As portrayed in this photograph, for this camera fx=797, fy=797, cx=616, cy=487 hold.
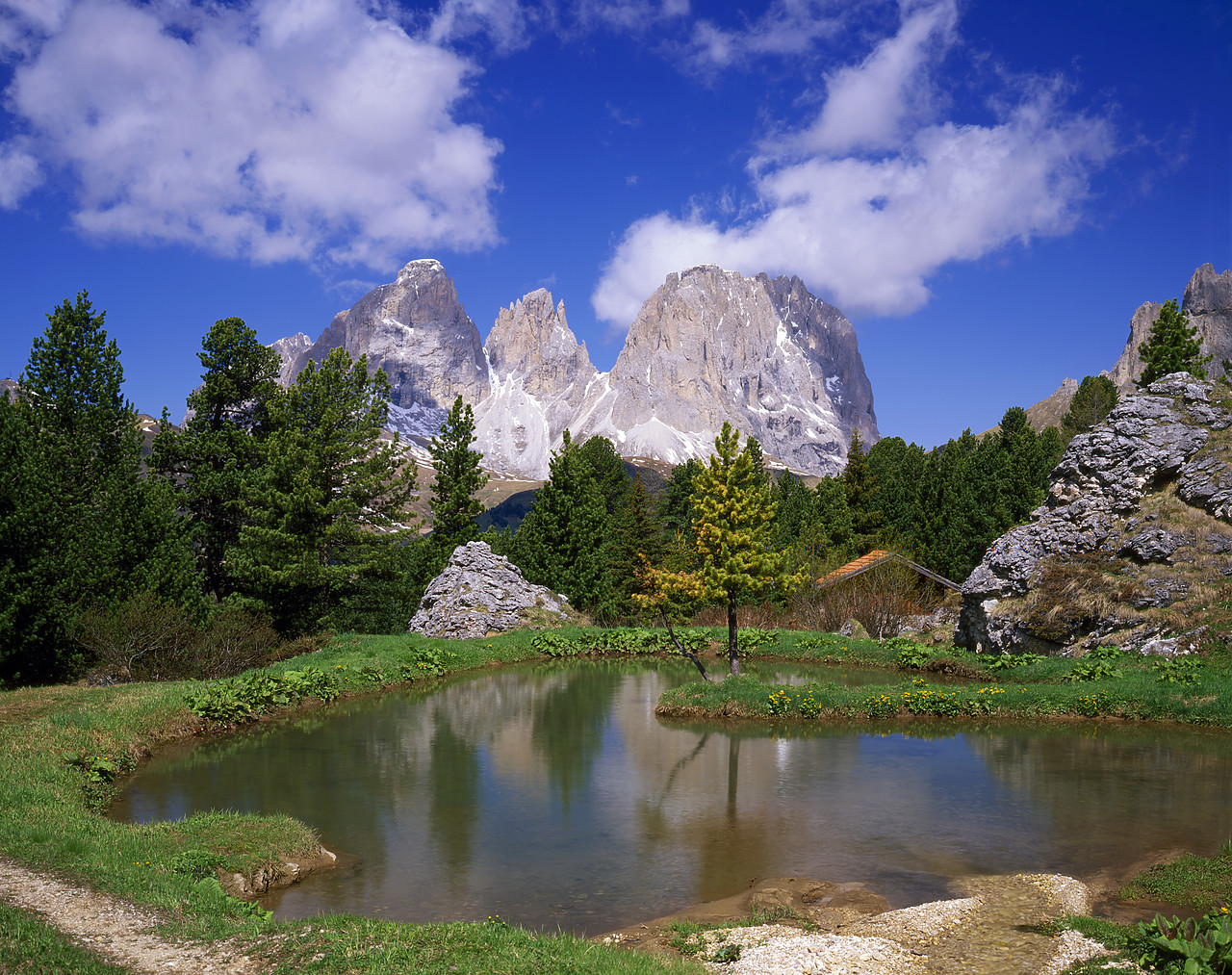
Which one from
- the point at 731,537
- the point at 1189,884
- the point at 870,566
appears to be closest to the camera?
the point at 1189,884

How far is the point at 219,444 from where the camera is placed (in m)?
34.9

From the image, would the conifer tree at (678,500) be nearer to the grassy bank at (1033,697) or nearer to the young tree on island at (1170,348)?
the young tree on island at (1170,348)

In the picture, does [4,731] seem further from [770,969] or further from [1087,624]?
[1087,624]

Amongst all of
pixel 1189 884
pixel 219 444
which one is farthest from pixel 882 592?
pixel 219 444

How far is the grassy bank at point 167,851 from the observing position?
6.83 meters

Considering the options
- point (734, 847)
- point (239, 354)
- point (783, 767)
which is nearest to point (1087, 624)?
point (783, 767)

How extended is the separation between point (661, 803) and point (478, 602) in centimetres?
2171

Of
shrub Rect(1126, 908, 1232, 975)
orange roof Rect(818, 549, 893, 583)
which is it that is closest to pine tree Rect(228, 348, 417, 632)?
orange roof Rect(818, 549, 893, 583)

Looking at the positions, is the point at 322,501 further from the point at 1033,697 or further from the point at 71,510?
the point at 1033,697

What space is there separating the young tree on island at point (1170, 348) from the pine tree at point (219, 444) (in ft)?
152

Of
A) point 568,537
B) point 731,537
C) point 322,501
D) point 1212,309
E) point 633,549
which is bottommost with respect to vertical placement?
point 731,537

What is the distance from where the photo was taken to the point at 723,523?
865 inches

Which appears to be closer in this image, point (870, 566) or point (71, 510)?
point (71, 510)

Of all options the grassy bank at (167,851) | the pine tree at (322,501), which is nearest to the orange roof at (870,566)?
the pine tree at (322,501)
